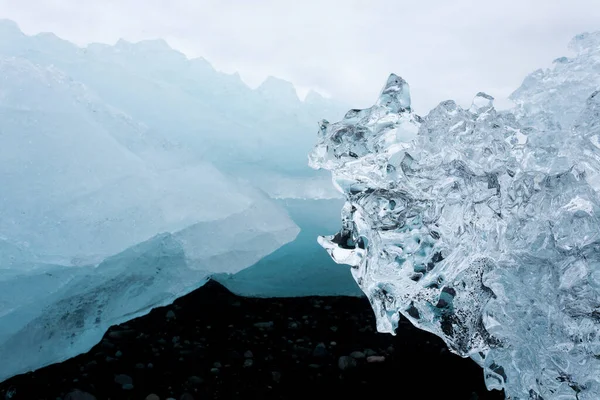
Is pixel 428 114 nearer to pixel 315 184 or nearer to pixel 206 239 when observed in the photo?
pixel 206 239

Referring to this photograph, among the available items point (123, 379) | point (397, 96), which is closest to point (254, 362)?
point (123, 379)

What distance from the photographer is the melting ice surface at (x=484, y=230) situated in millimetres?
2109

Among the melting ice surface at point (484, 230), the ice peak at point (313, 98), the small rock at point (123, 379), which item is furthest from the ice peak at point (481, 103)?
the ice peak at point (313, 98)

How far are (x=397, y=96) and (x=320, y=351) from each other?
204cm

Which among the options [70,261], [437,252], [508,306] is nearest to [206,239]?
[70,261]

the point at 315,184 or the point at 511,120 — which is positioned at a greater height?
the point at 511,120

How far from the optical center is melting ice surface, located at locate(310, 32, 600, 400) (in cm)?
211

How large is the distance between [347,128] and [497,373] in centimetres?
144

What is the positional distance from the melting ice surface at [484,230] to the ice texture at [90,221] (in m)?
1.24

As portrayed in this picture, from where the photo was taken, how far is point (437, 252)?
2.34 m

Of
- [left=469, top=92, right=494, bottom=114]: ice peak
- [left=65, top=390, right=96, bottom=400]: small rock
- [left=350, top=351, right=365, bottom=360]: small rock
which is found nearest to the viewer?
[left=469, top=92, right=494, bottom=114]: ice peak

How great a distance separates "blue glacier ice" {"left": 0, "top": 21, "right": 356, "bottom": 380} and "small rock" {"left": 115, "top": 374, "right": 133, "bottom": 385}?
12.9 inches

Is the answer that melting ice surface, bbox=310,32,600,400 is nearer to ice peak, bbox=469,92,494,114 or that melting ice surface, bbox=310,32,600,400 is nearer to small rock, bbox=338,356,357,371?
ice peak, bbox=469,92,494,114

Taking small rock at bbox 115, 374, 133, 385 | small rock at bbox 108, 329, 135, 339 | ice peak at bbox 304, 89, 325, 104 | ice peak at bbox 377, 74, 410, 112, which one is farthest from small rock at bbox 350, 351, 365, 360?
ice peak at bbox 304, 89, 325, 104
